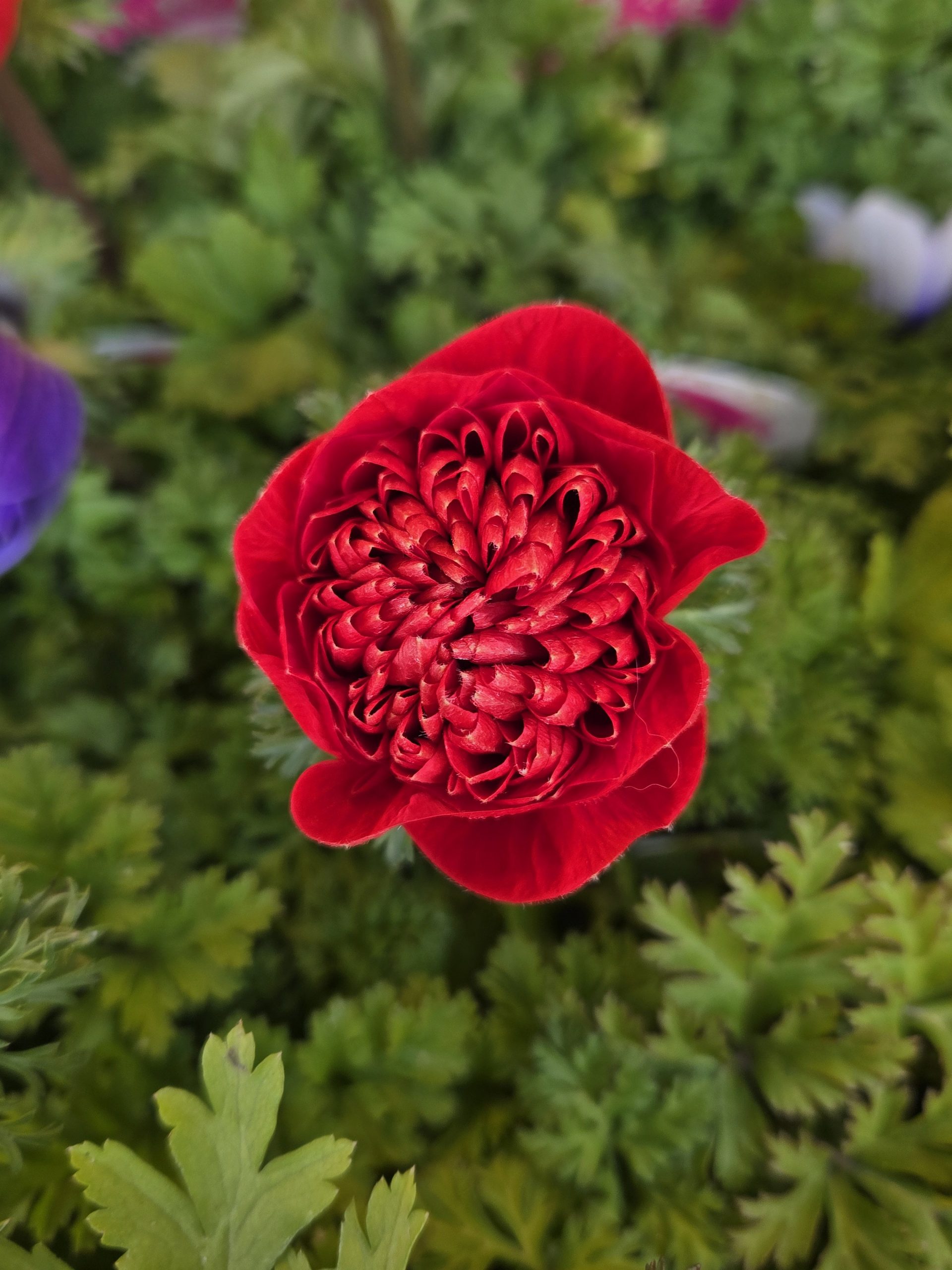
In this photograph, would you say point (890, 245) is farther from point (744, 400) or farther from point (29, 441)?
point (29, 441)

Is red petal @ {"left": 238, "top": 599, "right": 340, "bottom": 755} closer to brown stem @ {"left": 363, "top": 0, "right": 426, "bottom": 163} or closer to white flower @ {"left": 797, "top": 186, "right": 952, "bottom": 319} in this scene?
brown stem @ {"left": 363, "top": 0, "right": 426, "bottom": 163}

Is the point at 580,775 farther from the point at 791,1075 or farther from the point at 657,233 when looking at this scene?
the point at 657,233

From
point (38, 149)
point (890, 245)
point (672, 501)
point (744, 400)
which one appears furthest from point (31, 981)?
point (890, 245)

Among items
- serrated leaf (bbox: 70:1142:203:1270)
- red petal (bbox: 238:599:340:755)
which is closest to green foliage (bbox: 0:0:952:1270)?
serrated leaf (bbox: 70:1142:203:1270)

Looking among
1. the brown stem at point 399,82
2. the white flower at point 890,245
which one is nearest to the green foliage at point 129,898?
the brown stem at point 399,82

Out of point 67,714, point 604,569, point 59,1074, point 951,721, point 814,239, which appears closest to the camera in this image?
point 604,569

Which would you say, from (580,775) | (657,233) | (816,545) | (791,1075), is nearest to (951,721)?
(816,545)

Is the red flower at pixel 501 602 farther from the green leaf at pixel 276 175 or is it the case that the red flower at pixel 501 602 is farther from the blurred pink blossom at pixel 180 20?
the blurred pink blossom at pixel 180 20
